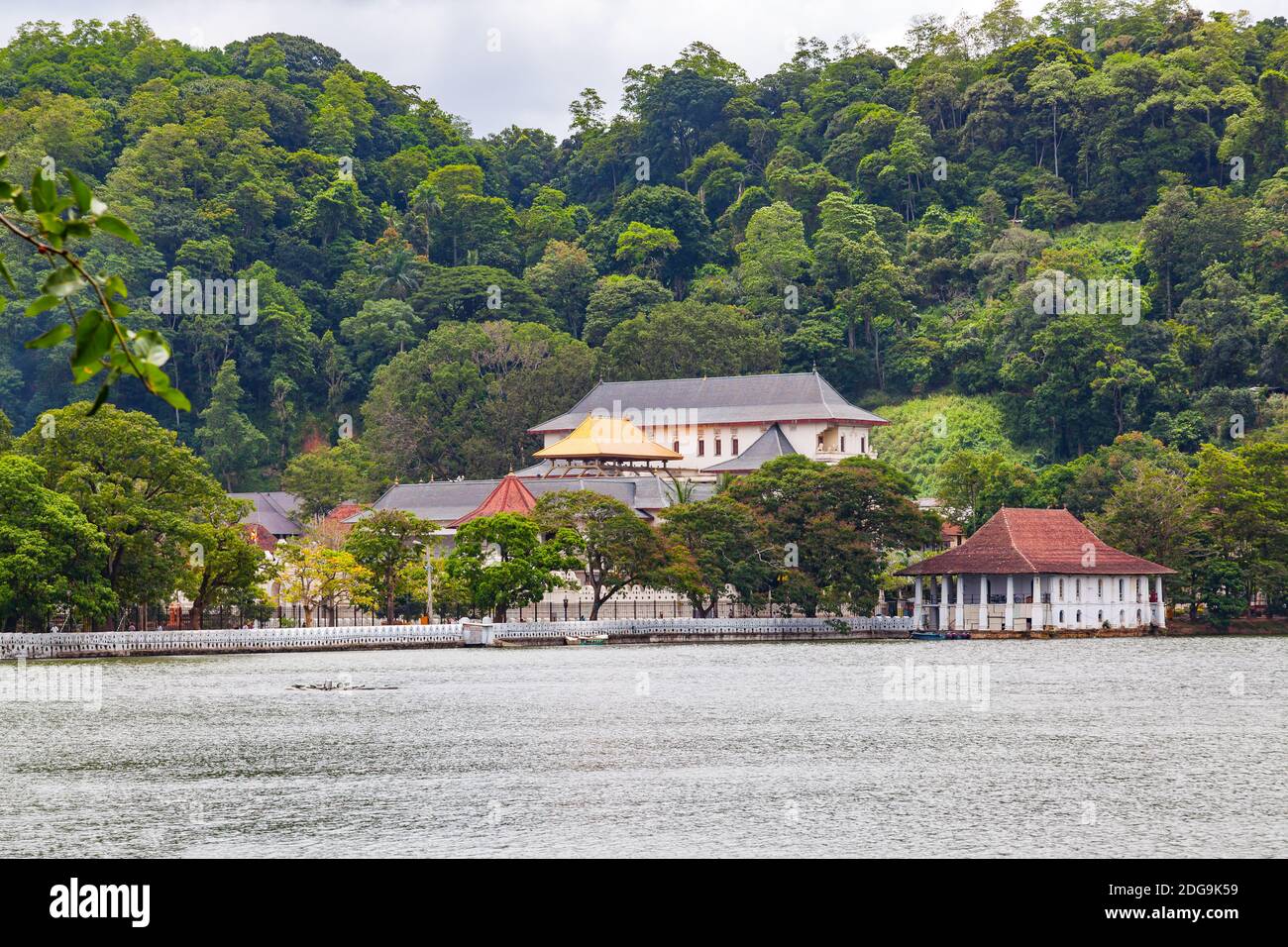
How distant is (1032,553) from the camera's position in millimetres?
75688

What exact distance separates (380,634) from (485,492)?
24402mm

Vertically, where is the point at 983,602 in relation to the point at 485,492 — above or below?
below

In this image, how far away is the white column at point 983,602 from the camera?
76750mm

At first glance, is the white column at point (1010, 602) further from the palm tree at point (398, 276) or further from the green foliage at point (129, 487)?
the palm tree at point (398, 276)

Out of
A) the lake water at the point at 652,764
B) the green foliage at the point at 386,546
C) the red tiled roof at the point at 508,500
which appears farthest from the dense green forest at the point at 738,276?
the lake water at the point at 652,764

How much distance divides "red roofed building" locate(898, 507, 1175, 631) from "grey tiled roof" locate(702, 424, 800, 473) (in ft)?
69.4

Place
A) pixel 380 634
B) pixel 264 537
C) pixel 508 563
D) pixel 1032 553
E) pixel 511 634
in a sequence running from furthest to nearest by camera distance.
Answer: pixel 264 537 → pixel 1032 553 → pixel 511 634 → pixel 508 563 → pixel 380 634

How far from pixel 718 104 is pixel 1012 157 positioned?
2893cm

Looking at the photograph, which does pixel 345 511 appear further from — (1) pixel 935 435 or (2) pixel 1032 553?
(2) pixel 1032 553

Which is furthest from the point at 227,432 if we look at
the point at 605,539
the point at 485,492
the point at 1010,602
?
the point at 1010,602

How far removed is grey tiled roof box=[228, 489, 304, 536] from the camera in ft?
325

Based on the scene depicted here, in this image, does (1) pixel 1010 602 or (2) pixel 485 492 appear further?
(2) pixel 485 492

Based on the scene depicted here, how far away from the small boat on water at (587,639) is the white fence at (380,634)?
27 centimetres

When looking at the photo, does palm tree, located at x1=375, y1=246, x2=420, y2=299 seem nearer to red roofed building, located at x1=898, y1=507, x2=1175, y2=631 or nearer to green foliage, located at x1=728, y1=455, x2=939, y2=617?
green foliage, located at x1=728, y1=455, x2=939, y2=617
